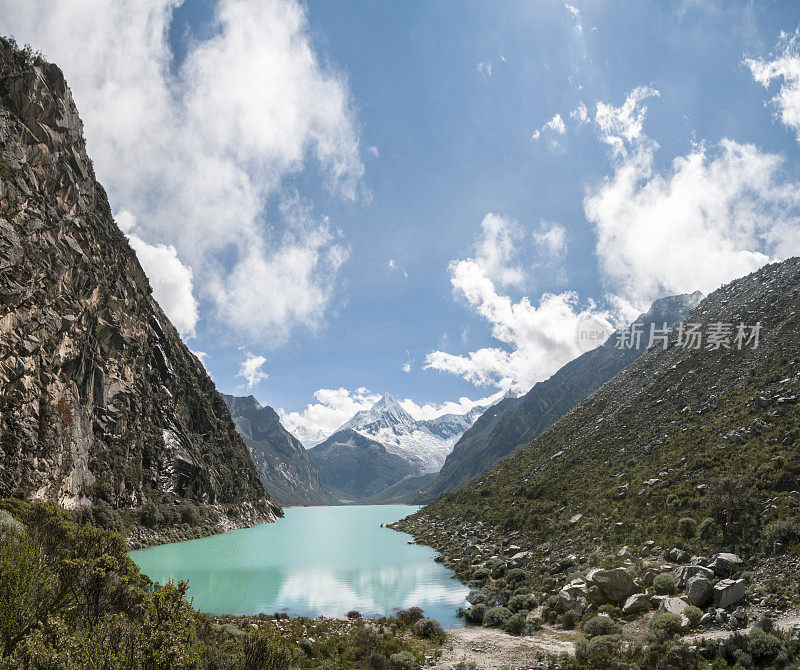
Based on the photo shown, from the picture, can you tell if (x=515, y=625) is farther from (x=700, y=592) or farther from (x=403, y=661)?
(x=700, y=592)

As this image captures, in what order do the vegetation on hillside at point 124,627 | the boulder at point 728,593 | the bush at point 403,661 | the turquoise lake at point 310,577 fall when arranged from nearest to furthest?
the vegetation on hillside at point 124,627, the bush at point 403,661, the boulder at point 728,593, the turquoise lake at point 310,577

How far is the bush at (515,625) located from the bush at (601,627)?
3.59m

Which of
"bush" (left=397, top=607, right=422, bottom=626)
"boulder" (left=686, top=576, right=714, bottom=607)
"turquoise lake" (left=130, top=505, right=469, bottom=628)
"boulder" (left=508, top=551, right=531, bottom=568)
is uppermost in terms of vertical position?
"boulder" (left=686, top=576, right=714, bottom=607)

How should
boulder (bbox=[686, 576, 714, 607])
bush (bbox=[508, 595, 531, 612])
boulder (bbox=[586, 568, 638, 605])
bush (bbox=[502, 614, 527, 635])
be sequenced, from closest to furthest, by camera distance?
boulder (bbox=[686, 576, 714, 607])
bush (bbox=[502, 614, 527, 635])
boulder (bbox=[586, 568, 638, 605])
bush (bbox=[508, 595, 531, 612])

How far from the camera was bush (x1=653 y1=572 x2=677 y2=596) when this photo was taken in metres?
20.7

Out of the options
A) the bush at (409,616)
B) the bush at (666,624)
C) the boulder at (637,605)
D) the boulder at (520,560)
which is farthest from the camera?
the boulder at (520,560)

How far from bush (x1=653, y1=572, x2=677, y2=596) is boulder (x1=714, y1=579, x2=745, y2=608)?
2665mm

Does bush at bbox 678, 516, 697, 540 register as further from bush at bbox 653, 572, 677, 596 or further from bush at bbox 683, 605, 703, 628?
bush at bbox 683, 605, 703, 628

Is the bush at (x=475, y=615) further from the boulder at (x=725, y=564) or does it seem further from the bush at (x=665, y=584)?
the boulder at (x=725, y=564)

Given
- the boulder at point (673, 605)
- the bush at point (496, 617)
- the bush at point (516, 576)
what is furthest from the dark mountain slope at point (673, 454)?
the bush at point (496, 617)

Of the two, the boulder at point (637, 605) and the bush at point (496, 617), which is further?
the bush at point (496, 617)

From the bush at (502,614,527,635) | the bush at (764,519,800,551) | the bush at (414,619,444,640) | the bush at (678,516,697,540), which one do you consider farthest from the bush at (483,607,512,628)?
the bush at (764,519,800,551)

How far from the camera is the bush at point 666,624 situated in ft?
54.7

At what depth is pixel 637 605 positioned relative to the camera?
Result: 66.1 ft
